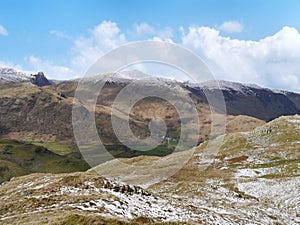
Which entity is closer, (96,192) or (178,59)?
(96,192)

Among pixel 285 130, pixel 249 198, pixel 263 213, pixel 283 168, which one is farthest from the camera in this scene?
pixel 285 130

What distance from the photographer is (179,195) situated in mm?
54031

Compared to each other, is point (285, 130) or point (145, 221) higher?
point (285, 130)

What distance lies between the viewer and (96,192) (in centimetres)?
3241

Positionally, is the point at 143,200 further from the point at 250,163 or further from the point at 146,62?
the point at 250,163

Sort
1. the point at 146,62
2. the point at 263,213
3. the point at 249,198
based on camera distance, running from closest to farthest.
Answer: the point at 263,213
the point at 249,198
the point at 146,62

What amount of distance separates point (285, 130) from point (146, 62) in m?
75.9

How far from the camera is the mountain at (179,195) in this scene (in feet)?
87.5

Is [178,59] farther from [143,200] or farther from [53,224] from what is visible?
[53,224]

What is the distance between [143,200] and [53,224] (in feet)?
40.5

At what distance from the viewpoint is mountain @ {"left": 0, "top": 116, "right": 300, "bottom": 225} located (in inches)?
1050

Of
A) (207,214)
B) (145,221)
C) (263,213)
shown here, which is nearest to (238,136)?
(263,213)

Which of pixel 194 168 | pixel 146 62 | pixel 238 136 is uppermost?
pixel 146 62

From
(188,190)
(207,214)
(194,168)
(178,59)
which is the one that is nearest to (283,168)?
(194,168)
